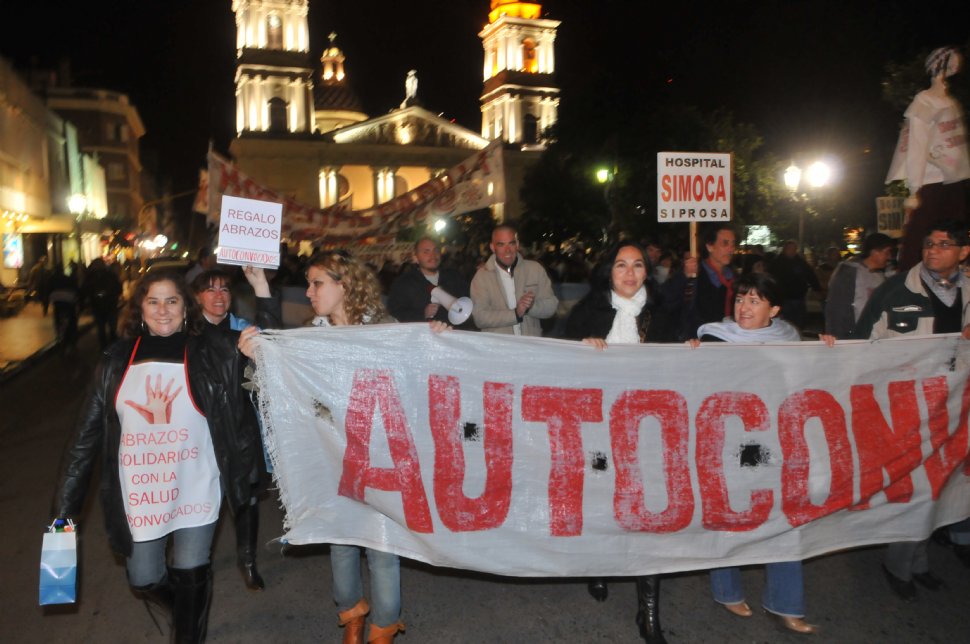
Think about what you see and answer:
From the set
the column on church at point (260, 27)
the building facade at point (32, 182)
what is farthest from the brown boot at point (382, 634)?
the column on church at point (260, 27)

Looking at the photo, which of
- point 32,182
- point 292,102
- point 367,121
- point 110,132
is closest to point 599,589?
point 32,182

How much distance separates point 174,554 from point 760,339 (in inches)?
109

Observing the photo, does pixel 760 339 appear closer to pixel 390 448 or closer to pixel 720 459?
pixel 720 459

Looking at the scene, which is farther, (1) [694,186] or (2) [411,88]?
(2) [411,88]

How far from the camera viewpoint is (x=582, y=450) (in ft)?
12.3

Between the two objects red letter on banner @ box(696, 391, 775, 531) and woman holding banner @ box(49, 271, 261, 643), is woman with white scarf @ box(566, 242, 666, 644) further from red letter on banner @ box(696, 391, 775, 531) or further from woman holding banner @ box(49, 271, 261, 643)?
woman holding banner @ box(49, 271, 261, 643)

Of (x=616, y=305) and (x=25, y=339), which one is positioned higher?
(x=616, y=305)

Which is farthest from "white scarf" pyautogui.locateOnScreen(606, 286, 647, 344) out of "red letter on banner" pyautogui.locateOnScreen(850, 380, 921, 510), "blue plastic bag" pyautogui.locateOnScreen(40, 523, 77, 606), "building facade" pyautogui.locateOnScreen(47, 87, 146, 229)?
"building facade" pyautogui.locateOnScreen(47, 87, 146, 229)

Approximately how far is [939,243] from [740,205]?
2328 centimetres

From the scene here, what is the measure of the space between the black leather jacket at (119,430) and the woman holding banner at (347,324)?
188mm

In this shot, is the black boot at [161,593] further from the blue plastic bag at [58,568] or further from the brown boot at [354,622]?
the brown boot at [354,622]


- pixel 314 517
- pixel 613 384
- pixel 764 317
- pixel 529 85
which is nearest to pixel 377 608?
pixel 314 517

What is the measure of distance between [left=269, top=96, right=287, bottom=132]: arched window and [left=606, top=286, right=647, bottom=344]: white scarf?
65.7 metres

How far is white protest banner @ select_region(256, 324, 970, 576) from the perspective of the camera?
11.7 feet
